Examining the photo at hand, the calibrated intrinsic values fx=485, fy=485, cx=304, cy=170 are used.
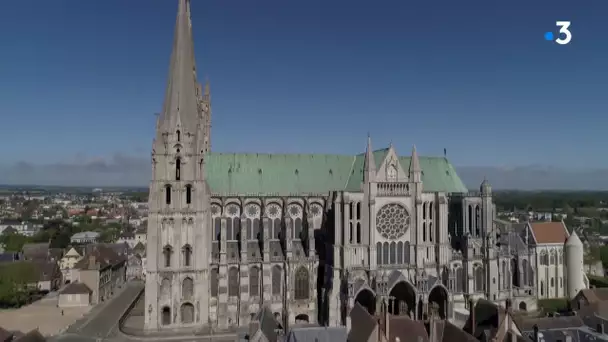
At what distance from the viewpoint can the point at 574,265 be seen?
78.5 m

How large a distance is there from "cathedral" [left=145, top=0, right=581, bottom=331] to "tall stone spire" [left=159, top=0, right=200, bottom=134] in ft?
0.45

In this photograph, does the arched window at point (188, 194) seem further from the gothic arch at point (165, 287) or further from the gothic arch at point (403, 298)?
the gothic arch at point (403, 298)

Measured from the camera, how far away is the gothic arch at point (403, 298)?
6234cm

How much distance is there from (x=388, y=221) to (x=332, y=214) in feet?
25.4

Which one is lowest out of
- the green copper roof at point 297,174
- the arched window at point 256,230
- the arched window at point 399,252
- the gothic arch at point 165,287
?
the gothic arch at point 165,287

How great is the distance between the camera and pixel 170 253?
6219 centimetres

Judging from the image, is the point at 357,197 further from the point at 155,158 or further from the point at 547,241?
the point at 547,241

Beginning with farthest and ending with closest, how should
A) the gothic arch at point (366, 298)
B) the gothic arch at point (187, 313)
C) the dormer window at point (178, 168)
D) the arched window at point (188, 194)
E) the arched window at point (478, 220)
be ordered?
the arched window at point (478, 220) < the dormer window at point (178, 168) < the arched window at point (188, 194) < the gothic arch at point (187, 313) < the gothic arch at point (366, 298)

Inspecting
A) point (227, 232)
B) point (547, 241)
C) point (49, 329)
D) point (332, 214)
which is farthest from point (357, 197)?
point (49, 329)

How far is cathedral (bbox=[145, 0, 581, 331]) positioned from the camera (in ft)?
203

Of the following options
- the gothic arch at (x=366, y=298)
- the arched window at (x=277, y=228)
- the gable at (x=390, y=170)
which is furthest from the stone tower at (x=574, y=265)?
the arched window at (x=277, y=228)

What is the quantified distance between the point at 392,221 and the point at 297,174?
15.4 metres

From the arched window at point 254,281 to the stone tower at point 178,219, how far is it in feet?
18.9

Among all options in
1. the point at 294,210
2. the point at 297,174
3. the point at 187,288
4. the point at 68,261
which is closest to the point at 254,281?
the point at 187,288
